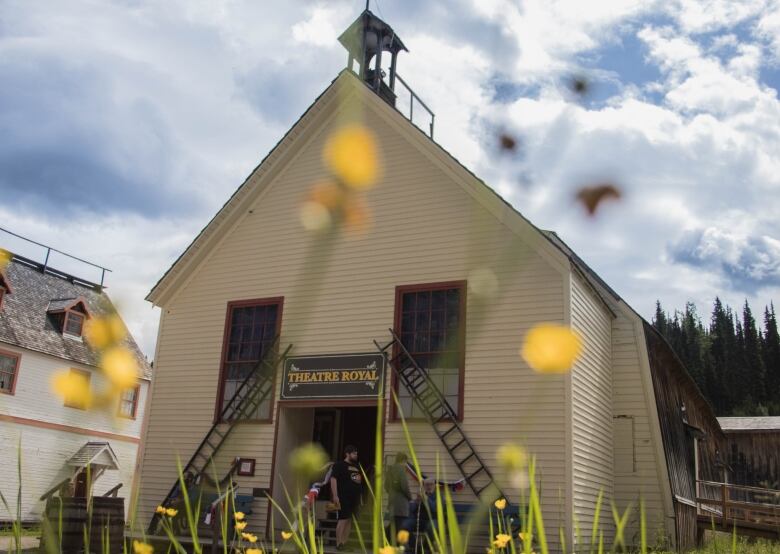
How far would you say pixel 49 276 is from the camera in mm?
31781

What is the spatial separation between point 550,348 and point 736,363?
3007 inches

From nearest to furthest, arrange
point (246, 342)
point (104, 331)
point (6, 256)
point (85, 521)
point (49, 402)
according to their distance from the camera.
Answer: point (85, 521), point (246, 342), point (6, 256), point (49, 402), point (104, 331)

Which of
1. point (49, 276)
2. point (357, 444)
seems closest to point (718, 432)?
point (357, 444)

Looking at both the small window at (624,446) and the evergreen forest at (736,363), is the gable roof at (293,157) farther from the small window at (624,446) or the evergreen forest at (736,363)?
the evergreen forest at (736,363)

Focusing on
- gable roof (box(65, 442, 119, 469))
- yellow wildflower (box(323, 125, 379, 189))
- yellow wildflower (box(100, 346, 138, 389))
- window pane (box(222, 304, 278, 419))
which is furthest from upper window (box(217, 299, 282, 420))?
yellow wildflower (box(100, 346, 138, 389))

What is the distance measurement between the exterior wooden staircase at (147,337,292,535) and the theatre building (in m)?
0.04

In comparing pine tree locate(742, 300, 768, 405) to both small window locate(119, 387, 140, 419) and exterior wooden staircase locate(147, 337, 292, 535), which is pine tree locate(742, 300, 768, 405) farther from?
exterior wooden staircase locate(147, 337, 292, 535)

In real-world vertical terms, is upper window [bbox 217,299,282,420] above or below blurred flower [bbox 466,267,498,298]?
below

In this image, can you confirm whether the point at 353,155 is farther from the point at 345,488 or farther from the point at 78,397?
the point at 78,397

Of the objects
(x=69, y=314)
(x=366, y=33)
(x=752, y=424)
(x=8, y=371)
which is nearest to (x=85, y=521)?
(x=366, y=33)

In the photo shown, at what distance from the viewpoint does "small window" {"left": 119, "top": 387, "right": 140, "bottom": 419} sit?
31859 mm

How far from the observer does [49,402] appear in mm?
27906

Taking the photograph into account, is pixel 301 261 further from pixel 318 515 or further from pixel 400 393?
pixel 318 515

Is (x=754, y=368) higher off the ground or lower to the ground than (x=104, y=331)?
higher
